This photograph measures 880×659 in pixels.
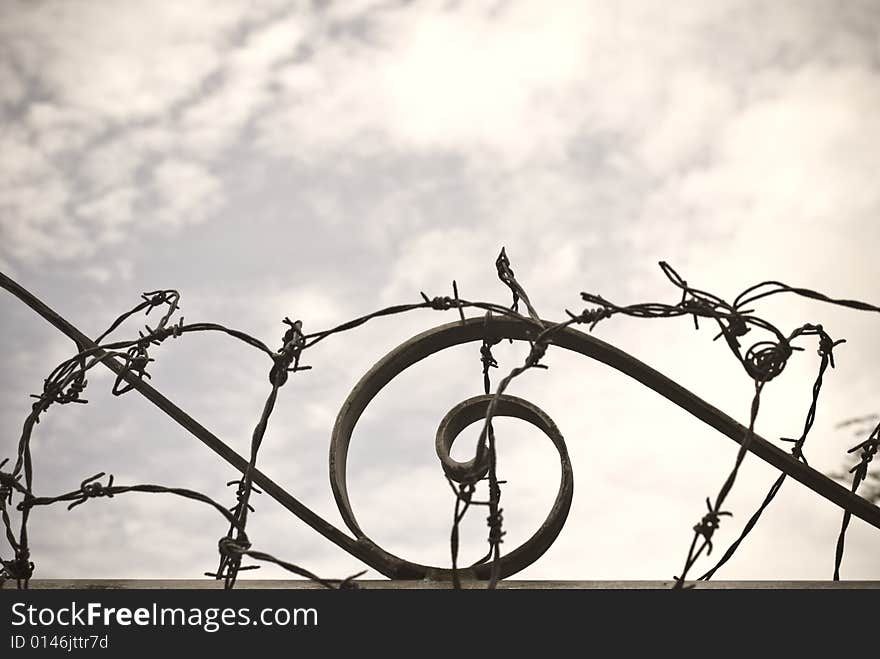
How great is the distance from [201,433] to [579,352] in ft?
2.56

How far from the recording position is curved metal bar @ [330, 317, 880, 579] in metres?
1.79

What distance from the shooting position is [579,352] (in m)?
1.86

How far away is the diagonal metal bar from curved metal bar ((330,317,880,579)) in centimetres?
8

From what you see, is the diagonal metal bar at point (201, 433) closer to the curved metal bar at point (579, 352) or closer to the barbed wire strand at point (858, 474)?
the curved metal bar at point (579, 352)

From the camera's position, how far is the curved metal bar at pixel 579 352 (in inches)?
70.3

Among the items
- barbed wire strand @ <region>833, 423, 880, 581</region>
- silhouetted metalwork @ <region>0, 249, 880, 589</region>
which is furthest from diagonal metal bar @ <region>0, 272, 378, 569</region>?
barbed wire strand @ <region>833, 423, 880, 581</region>

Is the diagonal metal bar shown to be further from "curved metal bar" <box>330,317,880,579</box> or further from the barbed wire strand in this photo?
the barbed wire strand

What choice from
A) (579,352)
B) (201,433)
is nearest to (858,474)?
(579,352)

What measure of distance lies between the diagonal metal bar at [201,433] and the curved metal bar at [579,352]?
76 millimetres

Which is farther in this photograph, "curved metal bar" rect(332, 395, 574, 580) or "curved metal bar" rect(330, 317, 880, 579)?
"curved metal bar" rect(330, 317, 880, 579)

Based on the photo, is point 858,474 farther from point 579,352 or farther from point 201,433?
point 201,433
